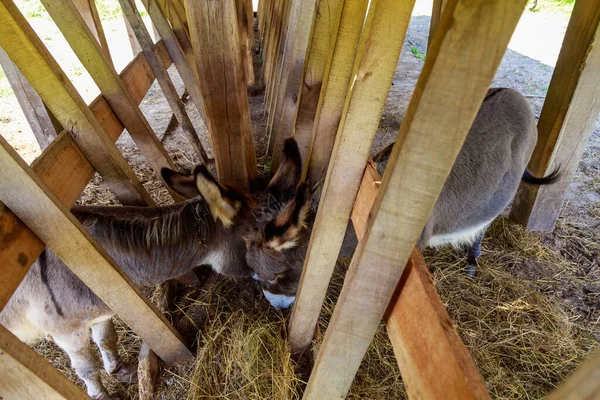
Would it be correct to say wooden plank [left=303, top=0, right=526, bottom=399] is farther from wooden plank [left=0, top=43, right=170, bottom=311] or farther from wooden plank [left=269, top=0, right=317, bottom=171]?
wooden plank [left=269, top=0, right=317, bottom=171]

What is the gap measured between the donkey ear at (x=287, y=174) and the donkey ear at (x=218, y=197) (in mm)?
229

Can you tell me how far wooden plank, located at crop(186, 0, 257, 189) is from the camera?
1.45 metres

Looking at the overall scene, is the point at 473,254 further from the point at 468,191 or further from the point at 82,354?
the point at 82,354

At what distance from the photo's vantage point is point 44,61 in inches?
54.6

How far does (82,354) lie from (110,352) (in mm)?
225

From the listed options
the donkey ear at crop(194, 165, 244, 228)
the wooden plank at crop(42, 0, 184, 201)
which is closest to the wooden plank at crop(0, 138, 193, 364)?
the donkey ear at crop(194, 165, 244, 228)

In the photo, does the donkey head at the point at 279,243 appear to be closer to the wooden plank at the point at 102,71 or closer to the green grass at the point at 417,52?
the wooden plank at the point at 102,71

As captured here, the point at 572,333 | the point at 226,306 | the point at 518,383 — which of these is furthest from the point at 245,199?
the point at 572,333

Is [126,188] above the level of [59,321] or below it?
above

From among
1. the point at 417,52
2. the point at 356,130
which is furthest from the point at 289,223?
the point at 417,52

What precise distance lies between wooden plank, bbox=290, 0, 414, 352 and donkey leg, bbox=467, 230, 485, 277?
2020 mm

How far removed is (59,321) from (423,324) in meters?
1.96

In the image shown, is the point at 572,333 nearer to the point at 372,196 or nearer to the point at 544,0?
the point at 372,196

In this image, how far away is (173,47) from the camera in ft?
10.3
